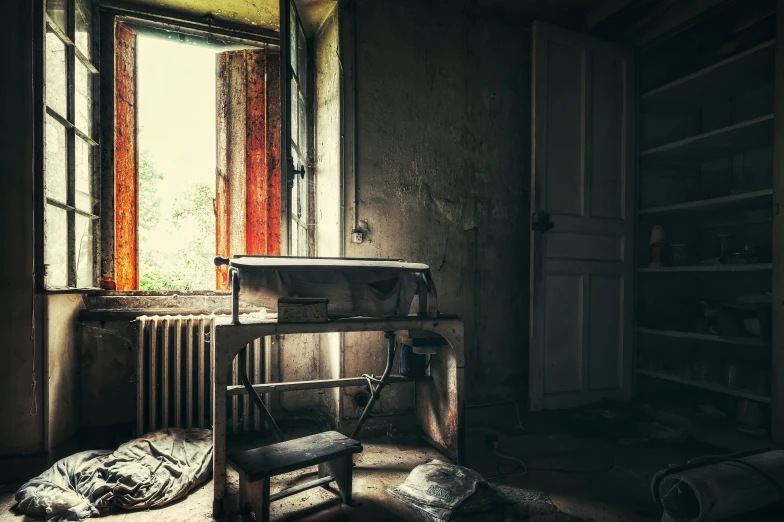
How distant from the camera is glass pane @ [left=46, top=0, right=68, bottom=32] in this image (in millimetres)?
2270

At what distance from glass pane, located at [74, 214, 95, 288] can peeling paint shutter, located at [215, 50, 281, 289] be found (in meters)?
0.77

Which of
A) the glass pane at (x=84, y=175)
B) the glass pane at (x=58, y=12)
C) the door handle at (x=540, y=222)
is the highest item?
the glass pane at (x=58, y=12)

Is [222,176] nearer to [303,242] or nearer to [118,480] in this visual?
[303,242]

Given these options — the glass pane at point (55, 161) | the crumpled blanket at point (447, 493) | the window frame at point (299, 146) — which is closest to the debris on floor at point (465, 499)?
the crumpled blanket at point (447, 493)

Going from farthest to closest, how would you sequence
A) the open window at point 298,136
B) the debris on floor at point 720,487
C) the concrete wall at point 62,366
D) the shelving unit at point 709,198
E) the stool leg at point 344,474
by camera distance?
the shelving unit at point 709,198, the open window at point 298,136, the concrete wall at point 62,366, the stool leg at point 344,474, the debris on floor at point 720,487

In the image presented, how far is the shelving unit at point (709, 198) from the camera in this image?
267cm

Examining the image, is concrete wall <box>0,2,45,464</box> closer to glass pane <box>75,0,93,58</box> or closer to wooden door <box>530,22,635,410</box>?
glass pane <box>75,0,93,58</box>

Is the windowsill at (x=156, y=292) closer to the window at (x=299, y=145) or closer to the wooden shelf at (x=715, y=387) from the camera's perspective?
the window at (x=299, y=145)

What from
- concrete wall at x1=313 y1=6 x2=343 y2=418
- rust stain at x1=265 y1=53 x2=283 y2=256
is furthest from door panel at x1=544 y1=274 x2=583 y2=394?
rust stain at x1=265 y1=53 x2=283 y2=256

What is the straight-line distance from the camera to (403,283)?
7.20 feet

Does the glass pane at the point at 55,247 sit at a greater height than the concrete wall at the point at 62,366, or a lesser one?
greater

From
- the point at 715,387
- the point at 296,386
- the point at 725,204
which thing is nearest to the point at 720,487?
the point at 715,387

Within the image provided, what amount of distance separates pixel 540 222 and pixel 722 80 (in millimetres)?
1543

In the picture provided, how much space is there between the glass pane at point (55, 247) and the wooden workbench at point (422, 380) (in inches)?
39.0
